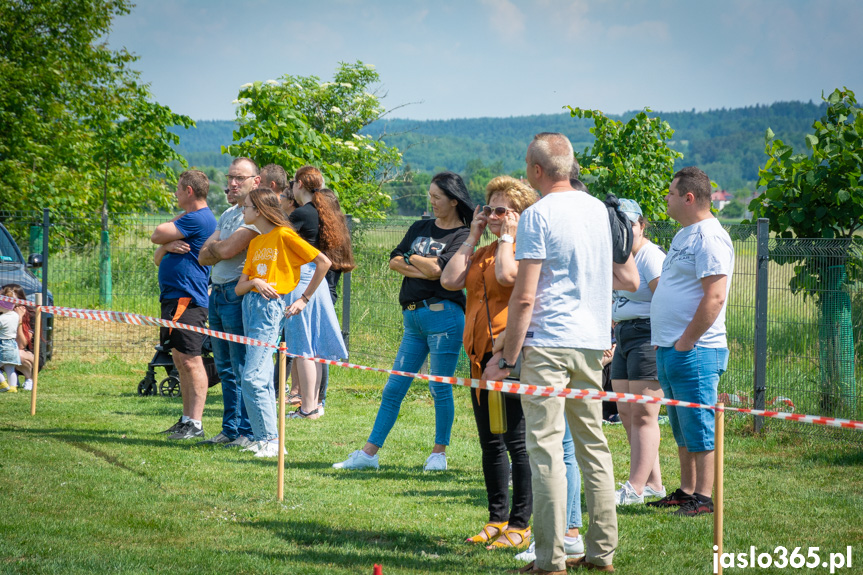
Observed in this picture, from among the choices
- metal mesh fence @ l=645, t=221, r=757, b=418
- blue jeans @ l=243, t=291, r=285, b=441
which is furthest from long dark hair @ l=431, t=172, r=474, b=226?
metal mesh fence @ l=645, t=221, r=757, b=418

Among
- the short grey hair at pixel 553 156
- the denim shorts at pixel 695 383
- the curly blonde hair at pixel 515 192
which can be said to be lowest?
the denim shorts at pixel 695 383

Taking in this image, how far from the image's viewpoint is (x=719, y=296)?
15.9 feet

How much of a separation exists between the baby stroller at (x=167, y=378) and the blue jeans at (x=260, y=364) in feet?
8.40

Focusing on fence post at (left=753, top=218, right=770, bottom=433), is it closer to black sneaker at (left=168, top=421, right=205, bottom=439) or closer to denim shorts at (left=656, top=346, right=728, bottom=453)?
denim shorts at (left=656, top=346, right=728, bottom=453)

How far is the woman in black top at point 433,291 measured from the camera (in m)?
5.68

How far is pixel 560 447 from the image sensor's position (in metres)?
3.75

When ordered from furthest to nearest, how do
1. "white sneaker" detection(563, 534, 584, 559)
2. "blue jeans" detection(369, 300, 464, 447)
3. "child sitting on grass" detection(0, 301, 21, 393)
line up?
"child sitting on grass" detection(0, 301, 21, 393)
"blue jeans" detection(369, 300, 464, 447)
"white sneaker" detection(563, 534, 584, 559)

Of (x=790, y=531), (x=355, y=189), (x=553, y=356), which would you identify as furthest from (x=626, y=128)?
(x=553, y=356)

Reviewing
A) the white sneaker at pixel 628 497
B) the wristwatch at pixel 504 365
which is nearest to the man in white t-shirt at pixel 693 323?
the white sneaker at pixel 628 497

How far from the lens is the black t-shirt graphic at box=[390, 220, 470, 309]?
225 inches

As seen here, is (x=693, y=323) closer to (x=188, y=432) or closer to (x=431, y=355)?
(x=431, y=355)

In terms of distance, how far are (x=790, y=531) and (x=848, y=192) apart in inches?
170

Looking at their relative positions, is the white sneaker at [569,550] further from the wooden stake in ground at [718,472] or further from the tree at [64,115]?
the tree at [64,115]

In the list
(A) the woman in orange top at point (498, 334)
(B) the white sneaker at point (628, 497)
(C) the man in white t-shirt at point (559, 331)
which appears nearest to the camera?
(C) the man in white t-shirt at point (559, 331)
